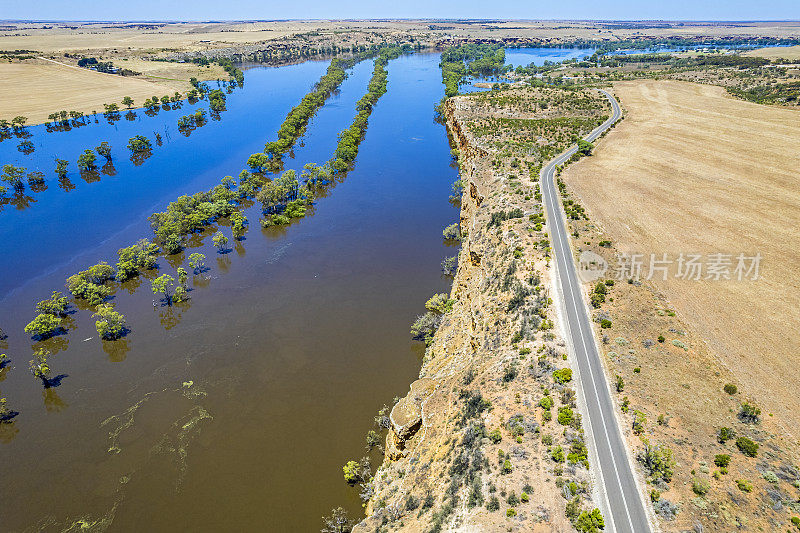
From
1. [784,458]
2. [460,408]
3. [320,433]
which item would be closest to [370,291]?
[320,433]

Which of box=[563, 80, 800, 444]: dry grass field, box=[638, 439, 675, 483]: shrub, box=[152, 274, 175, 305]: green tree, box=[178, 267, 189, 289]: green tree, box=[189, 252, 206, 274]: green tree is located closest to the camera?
box=[638, 439, 675, 483]: shrub

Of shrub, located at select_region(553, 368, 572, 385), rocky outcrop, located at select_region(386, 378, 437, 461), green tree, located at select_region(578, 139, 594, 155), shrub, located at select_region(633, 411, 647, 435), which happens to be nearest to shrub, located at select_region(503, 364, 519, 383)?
shrub, located at select_region(553, 368, 572, 385)

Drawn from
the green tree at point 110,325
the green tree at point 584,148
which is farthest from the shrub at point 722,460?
the green tree at point 584,148

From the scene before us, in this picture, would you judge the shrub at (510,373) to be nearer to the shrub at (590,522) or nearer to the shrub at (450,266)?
the shrub at (590,522)

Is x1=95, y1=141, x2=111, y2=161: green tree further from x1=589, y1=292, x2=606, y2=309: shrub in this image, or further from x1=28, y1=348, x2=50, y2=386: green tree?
x1=589, y1=292, x2=606, y2=309: shrub

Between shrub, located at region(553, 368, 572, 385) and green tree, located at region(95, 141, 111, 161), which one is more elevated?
green tree, located at region(95, 141, 111, 161)
